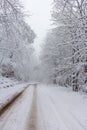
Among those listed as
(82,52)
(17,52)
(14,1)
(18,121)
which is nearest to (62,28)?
(17,52)

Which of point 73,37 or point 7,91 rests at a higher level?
point 73,37

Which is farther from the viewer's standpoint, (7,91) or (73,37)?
(7,91)

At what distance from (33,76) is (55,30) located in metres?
91.3

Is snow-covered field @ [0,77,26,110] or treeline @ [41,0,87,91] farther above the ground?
treeline @ [41,0,87,91]

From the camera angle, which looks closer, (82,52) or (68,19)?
(82,52)

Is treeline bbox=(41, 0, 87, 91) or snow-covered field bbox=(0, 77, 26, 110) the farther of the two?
snow-covered field bbox=(0, 77, 26, 110)

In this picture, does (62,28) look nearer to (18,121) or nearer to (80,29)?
(80,29)

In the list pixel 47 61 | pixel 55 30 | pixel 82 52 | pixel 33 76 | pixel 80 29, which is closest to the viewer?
A: pixel 80 29

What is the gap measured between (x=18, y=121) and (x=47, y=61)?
36.1m

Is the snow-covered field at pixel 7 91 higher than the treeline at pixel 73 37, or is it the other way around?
the treeline at pixel 73 37

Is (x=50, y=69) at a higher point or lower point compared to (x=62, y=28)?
lower

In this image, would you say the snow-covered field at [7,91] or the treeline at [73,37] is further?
the snow-covered field at [7,91]

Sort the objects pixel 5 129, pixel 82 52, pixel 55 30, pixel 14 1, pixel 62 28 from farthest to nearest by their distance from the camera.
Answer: pixel 55 30, pixel 62 28, pixel 82 52, pixel 14 1, pixel 5 129

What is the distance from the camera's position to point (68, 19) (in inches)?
990
